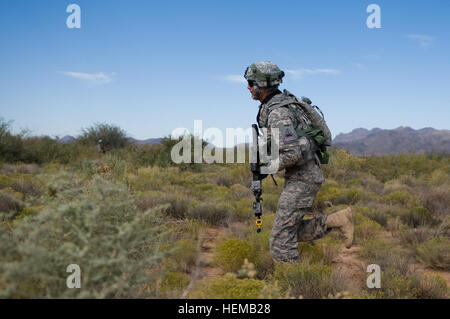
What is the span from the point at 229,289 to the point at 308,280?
128 centimetres

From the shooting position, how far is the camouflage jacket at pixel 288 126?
4.04m

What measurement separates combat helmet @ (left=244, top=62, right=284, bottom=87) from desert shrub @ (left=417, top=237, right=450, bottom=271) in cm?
355

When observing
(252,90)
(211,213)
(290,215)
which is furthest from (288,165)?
(211,213)

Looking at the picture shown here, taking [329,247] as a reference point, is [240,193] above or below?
above

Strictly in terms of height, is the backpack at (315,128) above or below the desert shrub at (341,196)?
above

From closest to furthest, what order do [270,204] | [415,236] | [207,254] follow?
[207,254] < [415,236] < [270,204]

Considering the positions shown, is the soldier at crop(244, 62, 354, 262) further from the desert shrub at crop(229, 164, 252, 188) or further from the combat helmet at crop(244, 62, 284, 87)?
the desert shrub at crop(229, 164, 252, 188)

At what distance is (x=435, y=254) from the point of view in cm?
530

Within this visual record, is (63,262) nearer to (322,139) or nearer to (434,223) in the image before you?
(322,139)

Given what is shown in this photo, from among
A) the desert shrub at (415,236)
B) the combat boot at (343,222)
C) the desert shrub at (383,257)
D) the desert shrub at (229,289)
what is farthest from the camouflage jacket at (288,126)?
the desert shrub at (415,236)

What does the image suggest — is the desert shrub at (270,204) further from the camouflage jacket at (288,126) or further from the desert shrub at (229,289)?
the desert shrub at (229,289)

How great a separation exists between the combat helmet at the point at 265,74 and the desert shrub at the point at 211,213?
3.57 m

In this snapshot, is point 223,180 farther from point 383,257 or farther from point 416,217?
point 383,257

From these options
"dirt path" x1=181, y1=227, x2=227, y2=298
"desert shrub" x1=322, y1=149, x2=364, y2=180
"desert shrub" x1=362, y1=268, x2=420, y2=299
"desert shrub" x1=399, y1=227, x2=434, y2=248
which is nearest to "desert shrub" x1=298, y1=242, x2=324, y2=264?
"desert shrub" x1=362, y1=268, x2=420, y2=299
